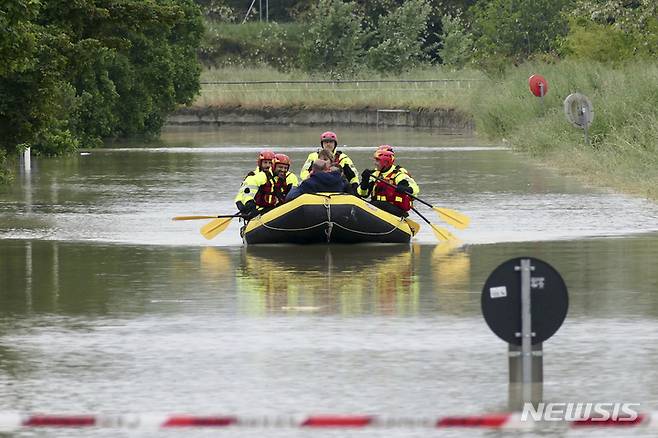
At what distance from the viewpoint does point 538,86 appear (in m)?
53.9

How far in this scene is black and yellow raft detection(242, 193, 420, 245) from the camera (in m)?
22.3

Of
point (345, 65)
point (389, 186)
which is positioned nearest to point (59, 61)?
point (389, 186)

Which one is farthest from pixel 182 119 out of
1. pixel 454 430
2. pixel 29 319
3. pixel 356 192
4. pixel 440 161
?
pixel 454 430

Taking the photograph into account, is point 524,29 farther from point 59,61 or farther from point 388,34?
point 59,61

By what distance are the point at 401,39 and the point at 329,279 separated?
263 feet

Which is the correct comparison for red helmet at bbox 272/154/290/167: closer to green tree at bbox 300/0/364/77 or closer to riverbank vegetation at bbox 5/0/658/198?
riverbank vegetation at bbox 5/0/658/198

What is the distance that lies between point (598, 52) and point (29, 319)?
45.7m

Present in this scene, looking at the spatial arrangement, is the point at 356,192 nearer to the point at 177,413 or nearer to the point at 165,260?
the point at 165,260

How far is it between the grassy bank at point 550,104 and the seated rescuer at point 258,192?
9.07m

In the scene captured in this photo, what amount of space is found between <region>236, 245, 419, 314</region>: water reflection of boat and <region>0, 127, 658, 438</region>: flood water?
34 mm

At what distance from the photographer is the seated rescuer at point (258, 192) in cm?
2339

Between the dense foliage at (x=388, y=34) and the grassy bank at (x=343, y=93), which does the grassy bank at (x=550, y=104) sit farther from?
the dense foliage at (x=388, y=34)

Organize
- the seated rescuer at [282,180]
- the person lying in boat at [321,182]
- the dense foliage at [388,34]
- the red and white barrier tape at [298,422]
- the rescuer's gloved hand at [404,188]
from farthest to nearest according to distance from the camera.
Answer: the dense foliage at [388,34]
the rescuer's gloved hand at [404,188]
the seated rescuer at [282,180]
the person lying in boat at [321,182]
the red and white barrier tape at [298,422]

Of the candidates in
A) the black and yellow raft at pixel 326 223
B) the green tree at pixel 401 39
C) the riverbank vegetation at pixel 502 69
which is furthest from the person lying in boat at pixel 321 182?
the green tree at pixel 401 39
